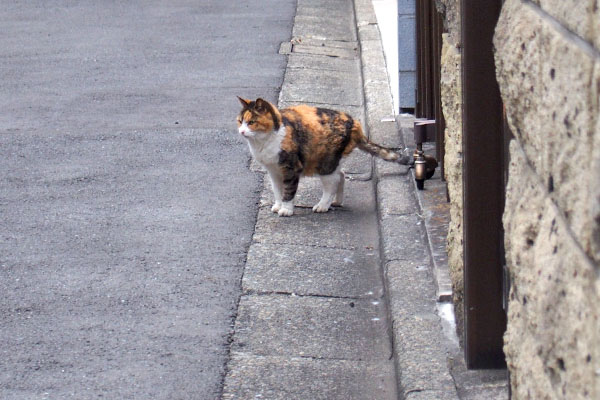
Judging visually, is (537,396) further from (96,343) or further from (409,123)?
(409,123)

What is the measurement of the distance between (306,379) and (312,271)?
1.26 metres

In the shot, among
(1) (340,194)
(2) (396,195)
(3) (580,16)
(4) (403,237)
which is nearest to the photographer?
(3) (580,16)

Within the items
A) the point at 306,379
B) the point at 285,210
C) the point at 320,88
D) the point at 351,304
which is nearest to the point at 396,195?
the point at 285,210

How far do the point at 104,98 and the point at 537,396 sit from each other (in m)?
7.53

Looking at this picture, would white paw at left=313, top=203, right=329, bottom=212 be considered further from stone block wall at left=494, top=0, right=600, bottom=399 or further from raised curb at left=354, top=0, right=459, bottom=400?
stone block wall at left=494, top=0, right=600, bottom=399

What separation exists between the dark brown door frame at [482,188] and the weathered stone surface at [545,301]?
1.19 m

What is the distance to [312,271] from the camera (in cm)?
516

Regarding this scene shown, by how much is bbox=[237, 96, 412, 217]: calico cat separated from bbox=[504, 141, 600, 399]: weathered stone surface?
12.0ft

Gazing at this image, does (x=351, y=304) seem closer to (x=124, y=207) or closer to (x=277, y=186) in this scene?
(x=277, y=186)

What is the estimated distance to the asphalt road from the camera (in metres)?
4.13

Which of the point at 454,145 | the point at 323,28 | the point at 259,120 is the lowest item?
the point at 323,28

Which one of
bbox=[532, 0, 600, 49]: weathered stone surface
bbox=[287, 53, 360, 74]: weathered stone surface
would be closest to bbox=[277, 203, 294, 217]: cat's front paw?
bbox=[532, 0, 600, 49]: weathered stone surface

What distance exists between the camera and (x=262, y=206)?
623cm

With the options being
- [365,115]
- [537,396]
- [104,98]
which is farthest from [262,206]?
[537,396]
